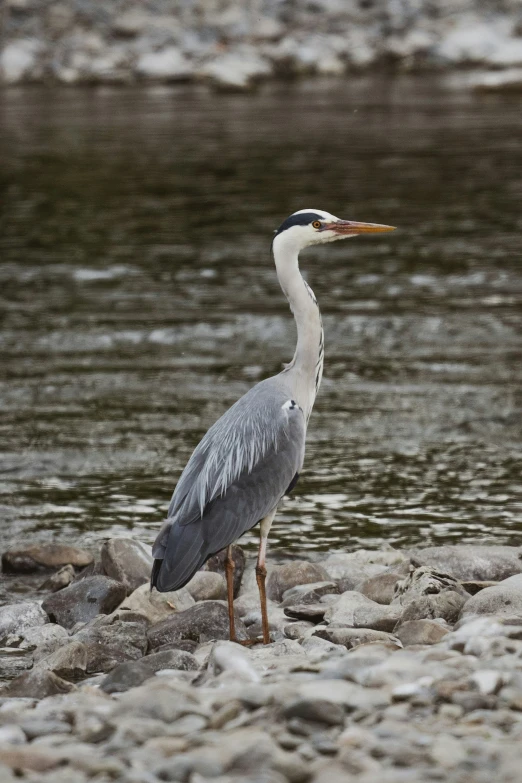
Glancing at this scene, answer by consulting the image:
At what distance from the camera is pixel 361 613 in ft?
23.2

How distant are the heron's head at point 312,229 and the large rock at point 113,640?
84.9 inches

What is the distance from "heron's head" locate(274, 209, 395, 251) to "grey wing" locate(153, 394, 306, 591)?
914 millimetres

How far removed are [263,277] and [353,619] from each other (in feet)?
31.1

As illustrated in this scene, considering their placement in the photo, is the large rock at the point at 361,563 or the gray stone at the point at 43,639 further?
the large rock at the point at 361,563

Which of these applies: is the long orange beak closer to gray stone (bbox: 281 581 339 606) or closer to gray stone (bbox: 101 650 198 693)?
gray stone (bbox: 281 581 339 606)

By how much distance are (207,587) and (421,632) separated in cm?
190

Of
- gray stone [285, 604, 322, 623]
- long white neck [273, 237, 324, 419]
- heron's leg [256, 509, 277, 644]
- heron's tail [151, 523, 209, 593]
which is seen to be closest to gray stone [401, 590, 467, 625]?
gray stone [285, 604, 322, 623]

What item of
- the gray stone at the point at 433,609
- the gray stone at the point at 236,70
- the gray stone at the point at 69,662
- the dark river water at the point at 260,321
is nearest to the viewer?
the gray stone at the point at 69,662

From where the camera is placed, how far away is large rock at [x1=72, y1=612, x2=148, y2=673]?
22.6 ft

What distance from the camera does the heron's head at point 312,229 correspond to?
7699 mm

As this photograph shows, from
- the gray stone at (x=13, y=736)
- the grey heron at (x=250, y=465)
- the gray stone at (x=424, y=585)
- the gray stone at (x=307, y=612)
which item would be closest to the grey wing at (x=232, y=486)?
the grey heron at (x=250, y=465)

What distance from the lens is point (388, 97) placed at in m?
32.2

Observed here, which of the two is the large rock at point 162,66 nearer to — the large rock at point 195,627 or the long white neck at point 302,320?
the long white neck at point 302,320

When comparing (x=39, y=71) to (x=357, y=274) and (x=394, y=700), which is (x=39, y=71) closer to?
(x=357, y=274)
